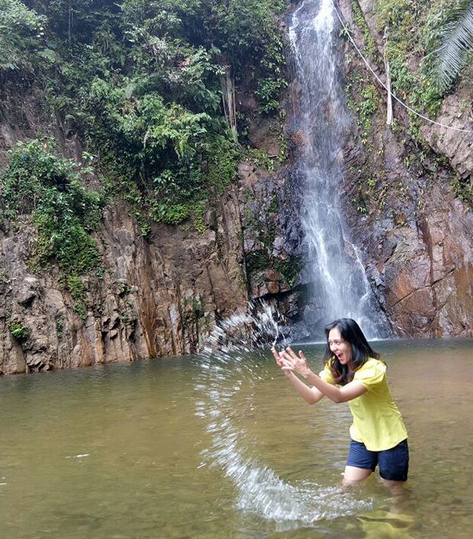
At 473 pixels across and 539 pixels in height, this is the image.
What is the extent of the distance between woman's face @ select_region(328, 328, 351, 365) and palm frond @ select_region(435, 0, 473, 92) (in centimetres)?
1367

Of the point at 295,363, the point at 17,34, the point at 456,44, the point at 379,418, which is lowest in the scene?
the point at 379,418

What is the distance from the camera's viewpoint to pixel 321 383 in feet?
10.2

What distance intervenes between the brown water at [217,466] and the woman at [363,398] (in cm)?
19

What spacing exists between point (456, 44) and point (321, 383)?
14367 mm

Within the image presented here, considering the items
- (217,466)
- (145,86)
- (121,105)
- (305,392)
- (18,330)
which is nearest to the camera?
(305,392)

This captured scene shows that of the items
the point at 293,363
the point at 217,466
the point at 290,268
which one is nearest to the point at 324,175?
the point at 290,268

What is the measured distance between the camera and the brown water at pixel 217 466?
126 inches

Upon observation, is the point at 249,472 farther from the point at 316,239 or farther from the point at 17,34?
the point at 17,34

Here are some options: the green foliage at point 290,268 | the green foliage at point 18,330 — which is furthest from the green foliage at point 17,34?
the green foliage at point 290,268

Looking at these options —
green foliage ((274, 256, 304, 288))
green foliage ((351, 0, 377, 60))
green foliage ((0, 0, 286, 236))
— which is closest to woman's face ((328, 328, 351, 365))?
green foliage ((0, 0, 286, 236))

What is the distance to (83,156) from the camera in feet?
55.1

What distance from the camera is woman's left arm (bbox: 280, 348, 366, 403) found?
3.08 meters

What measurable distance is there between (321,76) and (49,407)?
17.8 metres

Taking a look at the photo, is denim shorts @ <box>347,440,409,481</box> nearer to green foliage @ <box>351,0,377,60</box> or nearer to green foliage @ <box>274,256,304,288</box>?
green foliage @ <box>274,256,304,288</box>
